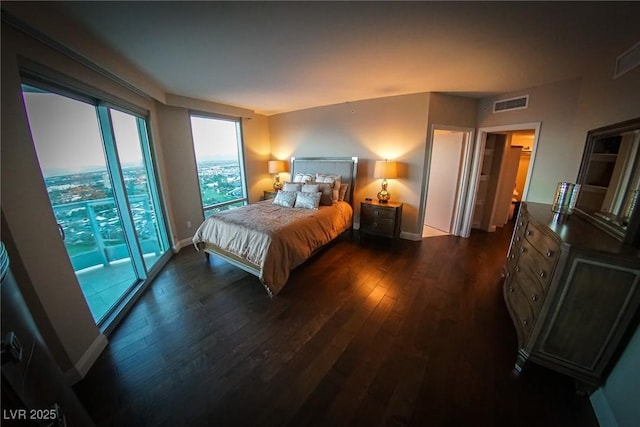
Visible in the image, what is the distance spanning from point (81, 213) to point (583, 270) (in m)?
3.96

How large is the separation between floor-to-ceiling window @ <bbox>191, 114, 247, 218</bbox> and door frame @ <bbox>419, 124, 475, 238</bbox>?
370 centimetres

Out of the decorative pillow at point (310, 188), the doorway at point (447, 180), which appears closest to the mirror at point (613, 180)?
the doorway at point (447, 180)

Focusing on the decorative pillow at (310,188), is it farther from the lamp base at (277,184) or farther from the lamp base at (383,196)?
the lamp base at (277,184)

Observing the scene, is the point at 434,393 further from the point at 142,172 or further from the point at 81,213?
the point at 142,172

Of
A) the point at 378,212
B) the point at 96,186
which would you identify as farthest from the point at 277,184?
the point at 96,186

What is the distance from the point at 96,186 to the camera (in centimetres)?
218

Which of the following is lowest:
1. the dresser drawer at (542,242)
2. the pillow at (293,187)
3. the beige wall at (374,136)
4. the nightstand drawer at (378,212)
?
the nightstand drawer at (378,212)

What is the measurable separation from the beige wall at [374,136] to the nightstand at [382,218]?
0.38 meters

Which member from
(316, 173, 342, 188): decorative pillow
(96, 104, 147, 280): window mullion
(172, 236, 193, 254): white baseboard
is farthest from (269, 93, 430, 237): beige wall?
(96, 104, 147, 280): window mullion

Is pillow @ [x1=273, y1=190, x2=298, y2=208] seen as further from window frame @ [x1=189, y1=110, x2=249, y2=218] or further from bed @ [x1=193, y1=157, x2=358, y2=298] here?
window frame @ [x1=189, y1=110, x2=249, y2=218]

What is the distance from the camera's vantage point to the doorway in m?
3.82

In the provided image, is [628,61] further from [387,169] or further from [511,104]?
[387,169]

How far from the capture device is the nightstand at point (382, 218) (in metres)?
3.64

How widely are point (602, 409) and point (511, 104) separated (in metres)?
3.59
